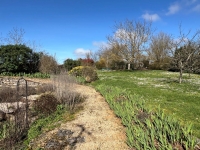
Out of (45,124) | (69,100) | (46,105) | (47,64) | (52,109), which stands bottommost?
(45,124)

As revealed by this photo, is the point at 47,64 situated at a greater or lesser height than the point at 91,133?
greater

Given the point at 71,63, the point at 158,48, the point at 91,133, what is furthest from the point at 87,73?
the point at 158,48

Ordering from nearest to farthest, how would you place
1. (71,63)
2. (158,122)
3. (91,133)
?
(158,122) → (91,133) → (71,63)

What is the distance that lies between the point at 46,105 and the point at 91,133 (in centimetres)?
273

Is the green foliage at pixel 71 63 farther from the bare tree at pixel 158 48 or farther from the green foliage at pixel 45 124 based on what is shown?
the bare tree at pixel 158 48

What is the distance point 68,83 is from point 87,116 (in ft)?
6.02

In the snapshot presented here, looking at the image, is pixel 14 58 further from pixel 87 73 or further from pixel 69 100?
pixel 69 100

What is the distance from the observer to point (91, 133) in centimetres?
439

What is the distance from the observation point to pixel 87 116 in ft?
18.5

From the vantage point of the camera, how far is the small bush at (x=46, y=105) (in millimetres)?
6260

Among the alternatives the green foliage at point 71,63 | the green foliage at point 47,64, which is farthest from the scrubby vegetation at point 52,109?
the green foliage at point 71,63

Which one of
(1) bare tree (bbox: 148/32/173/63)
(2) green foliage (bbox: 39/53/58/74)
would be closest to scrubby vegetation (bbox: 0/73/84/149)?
(2) green foliage (bbox: 39/53/58/74)

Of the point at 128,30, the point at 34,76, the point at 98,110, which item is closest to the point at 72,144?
the point at 98,110

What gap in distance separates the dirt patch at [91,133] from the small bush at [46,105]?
1261 millimetres
